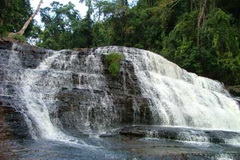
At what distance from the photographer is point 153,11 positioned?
28641 mm

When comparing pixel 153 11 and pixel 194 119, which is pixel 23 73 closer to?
pixel 194 119

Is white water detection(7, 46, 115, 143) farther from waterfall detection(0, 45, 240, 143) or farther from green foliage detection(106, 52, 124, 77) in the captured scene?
green foliage detection(106, 52, 124, 77)

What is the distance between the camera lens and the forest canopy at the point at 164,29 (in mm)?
22328

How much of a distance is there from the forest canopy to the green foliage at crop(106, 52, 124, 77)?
4.14 metres

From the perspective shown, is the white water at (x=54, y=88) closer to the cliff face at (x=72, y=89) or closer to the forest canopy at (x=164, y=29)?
the cliff face at (x=72, y=89)

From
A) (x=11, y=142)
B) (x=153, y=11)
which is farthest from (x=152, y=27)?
(x=11, y=142)

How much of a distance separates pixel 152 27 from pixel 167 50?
18.9 feet

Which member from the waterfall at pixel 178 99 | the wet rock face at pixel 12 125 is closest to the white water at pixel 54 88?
the wet rock face at pixel 12 125

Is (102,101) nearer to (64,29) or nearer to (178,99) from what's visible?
(178,99)

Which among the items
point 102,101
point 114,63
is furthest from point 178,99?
point 102,101

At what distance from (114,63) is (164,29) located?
1696 cm

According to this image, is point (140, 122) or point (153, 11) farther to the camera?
point (153, 11)

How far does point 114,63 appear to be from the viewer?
1348 cm

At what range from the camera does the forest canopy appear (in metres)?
22.3
